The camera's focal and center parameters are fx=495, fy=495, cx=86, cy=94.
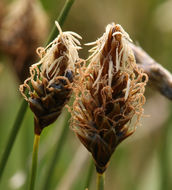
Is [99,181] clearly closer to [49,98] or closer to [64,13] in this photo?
[49,98]

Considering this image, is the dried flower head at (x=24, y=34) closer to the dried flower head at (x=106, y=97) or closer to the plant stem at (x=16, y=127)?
the plant stem at (x=16, y=127)

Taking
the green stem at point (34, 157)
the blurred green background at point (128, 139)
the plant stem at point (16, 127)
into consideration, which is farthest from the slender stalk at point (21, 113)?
the blurred green background at point (128, 139)

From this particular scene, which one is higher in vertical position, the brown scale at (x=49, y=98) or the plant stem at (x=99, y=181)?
the brown scale at (x=49, y=98)

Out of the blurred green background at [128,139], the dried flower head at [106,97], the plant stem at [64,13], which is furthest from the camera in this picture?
Answer: the blurred green background at [128,139]

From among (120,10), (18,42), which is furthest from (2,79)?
(120,10)

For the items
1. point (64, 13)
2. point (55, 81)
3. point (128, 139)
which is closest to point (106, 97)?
point (55, 81)

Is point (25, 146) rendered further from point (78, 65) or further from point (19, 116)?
point (78, 65)
